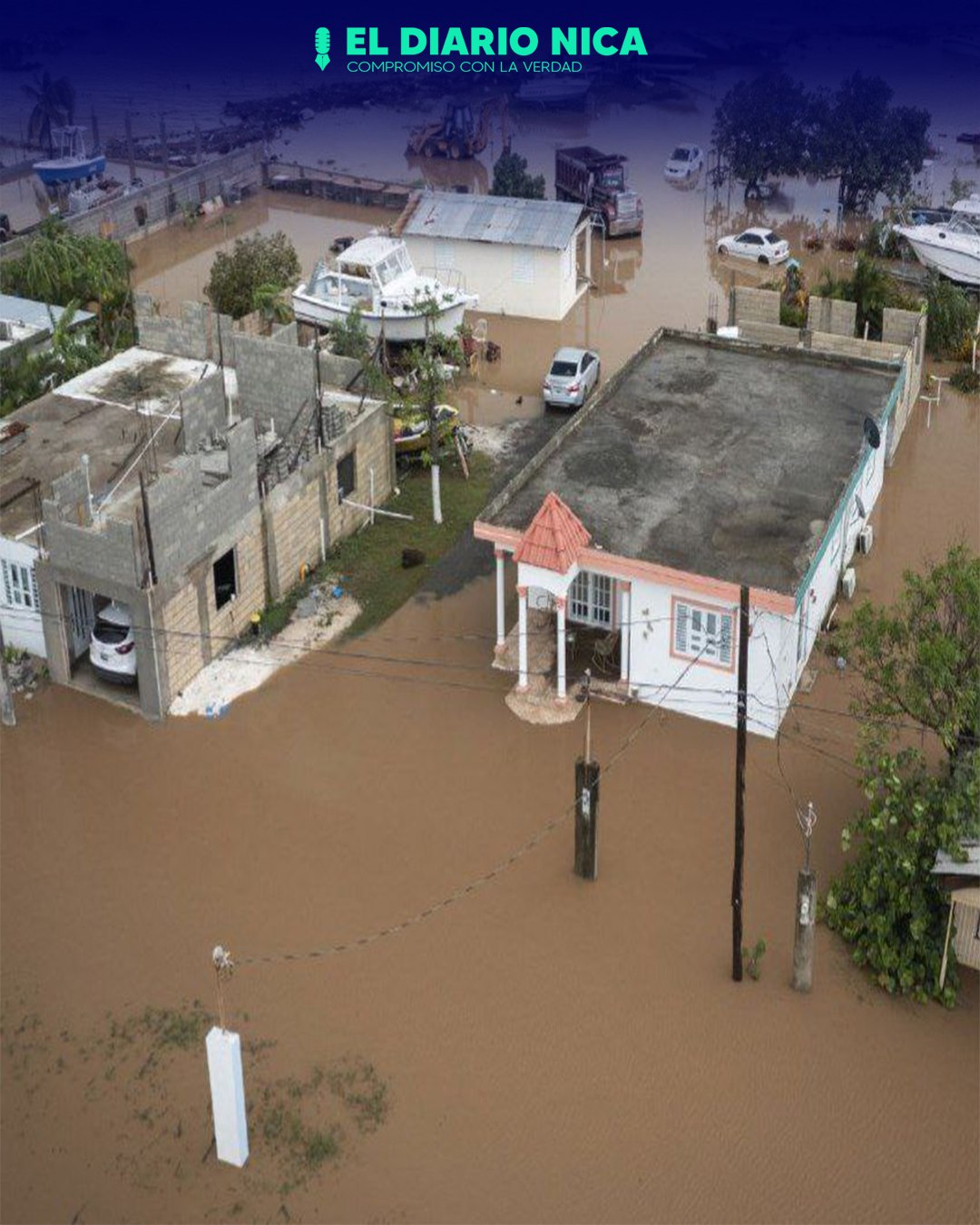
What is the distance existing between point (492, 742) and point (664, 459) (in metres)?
7.33

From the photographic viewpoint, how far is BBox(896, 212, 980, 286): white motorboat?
47750 mm

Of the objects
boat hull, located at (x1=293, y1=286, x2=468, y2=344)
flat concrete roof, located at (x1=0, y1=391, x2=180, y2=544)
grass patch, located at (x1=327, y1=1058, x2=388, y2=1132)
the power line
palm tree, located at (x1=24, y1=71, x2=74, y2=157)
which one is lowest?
grass patch, located at (x1=327, y1=1058, x2=388, y2=1132)

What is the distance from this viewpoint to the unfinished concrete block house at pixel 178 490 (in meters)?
27.1

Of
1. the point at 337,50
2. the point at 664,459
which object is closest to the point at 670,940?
the point at 664,459

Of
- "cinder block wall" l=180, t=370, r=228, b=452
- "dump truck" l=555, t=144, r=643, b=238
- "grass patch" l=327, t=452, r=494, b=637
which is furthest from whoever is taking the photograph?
"dump truck" l=555, t=144, r=643, b=238

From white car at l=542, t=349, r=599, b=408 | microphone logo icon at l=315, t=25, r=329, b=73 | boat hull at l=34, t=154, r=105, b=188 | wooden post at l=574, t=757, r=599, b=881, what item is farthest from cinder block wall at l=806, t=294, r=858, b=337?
microphone logo icon at l=315, t=25, r=329, b=73

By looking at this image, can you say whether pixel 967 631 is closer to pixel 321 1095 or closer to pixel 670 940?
pixel 670 940

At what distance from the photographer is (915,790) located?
872 inches

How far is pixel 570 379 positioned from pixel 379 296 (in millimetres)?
6671

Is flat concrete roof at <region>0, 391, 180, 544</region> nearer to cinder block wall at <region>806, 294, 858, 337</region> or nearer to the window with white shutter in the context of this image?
the window with white shutter

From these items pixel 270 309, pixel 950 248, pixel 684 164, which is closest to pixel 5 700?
pixel 270 309

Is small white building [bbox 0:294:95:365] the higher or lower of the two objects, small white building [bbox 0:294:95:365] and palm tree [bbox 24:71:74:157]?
the lower

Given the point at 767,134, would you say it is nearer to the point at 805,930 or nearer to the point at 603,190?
the point at 603,190

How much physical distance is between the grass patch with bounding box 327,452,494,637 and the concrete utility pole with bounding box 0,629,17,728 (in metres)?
6.67
